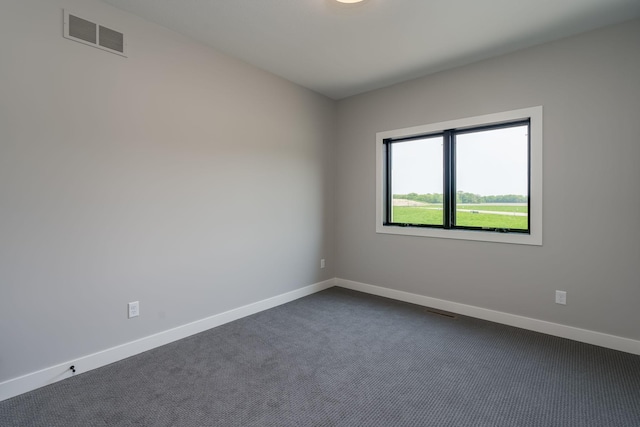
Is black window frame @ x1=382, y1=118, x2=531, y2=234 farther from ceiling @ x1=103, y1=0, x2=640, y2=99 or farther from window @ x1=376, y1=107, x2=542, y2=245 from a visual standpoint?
ceiling @ x1=103, y1=0, x2=640, y2=99

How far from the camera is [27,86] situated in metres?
2.05

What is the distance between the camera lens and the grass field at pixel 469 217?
320 cm

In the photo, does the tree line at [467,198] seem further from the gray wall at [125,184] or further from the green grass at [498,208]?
the gray wall at [125,184]

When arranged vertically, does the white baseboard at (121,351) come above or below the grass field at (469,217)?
below

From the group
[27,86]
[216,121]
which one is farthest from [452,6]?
[27,86]

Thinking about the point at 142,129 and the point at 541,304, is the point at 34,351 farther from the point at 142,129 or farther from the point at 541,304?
the point at 541,304

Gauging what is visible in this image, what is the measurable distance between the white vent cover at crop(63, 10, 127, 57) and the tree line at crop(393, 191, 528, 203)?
325cm

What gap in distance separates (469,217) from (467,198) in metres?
0.21

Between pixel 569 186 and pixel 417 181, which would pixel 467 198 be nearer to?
pixel 417 181

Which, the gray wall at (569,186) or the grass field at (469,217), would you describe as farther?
the grass field at (469,217)

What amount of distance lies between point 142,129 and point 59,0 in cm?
94

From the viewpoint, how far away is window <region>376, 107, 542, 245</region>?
121 inches

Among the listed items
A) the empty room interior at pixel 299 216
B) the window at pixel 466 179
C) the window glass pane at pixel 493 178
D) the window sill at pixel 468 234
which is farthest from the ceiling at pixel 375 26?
the window sill at pixel 468 234

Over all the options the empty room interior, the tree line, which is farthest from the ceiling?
the tree line
